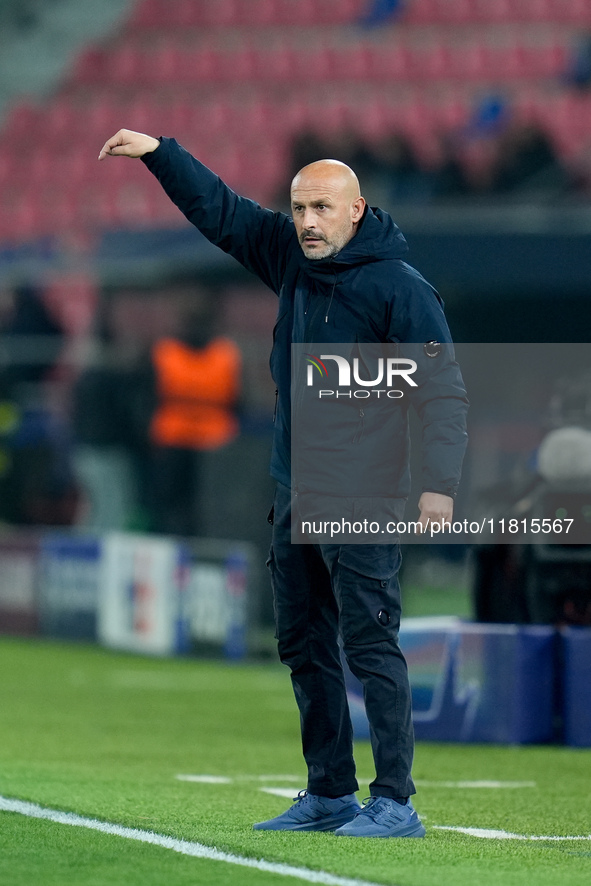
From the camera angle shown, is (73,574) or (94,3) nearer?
(73,574)

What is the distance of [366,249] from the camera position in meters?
4.76

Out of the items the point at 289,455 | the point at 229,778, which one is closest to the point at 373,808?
the point at 289,455

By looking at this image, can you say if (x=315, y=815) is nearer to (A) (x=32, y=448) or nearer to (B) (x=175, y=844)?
(B) (x=175, y=844)

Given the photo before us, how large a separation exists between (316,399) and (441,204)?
45.8 feet

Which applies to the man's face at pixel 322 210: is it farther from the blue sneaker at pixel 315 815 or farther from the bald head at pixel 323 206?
the blue sneaker at pixel 315 815

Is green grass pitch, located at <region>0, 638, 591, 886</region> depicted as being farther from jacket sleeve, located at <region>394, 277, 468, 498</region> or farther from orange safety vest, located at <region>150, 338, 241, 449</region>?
orange safety vest, located at <region>150, 338, 241, 449</region>

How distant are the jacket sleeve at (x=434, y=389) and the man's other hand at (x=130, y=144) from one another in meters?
0.91

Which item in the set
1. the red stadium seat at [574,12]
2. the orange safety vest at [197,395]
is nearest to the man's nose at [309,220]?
the orange safety vest at [197,395]

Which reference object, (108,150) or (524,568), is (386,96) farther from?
(108,150)

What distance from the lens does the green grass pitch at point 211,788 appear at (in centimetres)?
415

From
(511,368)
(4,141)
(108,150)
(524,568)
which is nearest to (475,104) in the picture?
(511,368)

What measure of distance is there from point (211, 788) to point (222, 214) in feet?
7.72

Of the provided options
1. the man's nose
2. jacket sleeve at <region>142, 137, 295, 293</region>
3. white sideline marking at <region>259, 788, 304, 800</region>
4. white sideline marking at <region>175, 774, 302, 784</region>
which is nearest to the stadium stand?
white sideline marking at <region>175, 774, 302, 784</region>

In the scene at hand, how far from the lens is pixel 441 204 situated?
18391mm
